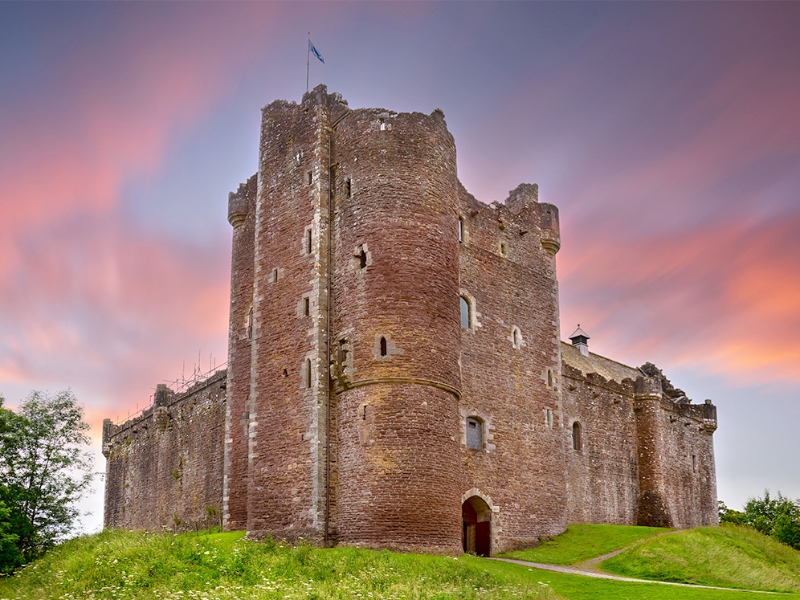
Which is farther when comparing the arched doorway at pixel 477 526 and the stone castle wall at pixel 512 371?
the stone castle wall at pixel 512 371

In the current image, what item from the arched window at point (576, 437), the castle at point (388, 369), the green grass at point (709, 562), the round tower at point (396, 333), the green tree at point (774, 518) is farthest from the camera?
the green tree at point (774, 518)

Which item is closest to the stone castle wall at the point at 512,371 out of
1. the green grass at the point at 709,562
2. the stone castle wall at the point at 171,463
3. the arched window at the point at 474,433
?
the arched window at the point at 474,433

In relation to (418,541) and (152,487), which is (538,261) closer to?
(418,541)

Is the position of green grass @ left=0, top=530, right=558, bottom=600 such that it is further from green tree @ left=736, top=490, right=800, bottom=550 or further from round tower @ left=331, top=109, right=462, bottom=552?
green tree @ left=736, top=490, right=800, bottom=550

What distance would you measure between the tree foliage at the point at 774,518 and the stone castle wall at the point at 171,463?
3047cm

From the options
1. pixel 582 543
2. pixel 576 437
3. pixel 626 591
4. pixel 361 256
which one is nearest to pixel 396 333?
pixel 361 256

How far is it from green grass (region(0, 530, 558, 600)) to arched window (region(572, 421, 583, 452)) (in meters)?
14.3

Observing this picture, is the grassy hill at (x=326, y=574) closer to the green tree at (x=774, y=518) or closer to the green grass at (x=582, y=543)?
the green grass at (x=582, y=543)

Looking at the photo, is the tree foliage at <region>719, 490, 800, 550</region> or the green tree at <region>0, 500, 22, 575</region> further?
the tree foliage at <region>719, 490, 800, 550</region>

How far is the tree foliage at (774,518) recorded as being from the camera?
4891 cm

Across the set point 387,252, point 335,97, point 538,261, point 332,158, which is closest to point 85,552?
point 387,252

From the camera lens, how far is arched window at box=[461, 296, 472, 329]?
3303 centimetres

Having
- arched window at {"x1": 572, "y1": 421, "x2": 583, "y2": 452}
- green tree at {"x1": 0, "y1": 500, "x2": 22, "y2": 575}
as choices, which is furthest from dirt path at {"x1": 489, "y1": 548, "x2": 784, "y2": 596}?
green tree at {"x1": 0, "y1": 500, "x2": 22, "y2": 575}

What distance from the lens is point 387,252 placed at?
92.2ft
